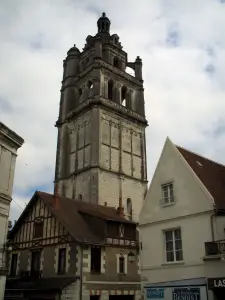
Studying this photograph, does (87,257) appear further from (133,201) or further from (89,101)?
(89,101)

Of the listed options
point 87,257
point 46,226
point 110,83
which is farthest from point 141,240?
point 110,83

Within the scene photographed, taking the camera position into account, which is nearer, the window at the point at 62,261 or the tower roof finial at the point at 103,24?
the window at the point at 62,261

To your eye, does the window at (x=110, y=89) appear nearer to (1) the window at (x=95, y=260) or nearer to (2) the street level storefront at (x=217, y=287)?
(1) the window at (x=95, y=260)

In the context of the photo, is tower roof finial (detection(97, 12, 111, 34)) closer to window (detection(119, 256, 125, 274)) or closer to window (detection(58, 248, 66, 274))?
A: window (detection(119, 256, 125, 274))

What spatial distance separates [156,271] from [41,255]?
10029 millimetres

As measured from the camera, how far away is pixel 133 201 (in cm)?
3844

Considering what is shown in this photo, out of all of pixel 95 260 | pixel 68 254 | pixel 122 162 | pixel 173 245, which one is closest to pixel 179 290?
pixel 173 245

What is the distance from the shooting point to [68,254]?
20.8 meters

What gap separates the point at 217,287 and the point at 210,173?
218 inches

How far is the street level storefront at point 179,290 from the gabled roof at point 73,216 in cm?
638

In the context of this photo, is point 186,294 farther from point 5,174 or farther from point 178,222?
point 5,174

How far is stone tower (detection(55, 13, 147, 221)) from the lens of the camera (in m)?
37.2

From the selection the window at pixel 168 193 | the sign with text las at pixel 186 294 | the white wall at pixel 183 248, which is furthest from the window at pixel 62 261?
the sign with text las at pixel 186 294

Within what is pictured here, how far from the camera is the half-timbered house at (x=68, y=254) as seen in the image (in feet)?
65.9
